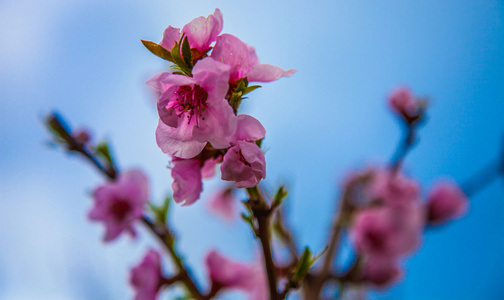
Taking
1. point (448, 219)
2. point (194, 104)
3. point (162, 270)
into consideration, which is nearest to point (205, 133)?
point (194, 104)

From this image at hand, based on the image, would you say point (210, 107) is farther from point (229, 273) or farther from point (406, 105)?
point (406, 105)

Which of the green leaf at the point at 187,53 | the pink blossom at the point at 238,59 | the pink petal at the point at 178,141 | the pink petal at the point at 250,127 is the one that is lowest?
the pink petal at the point at 178,141

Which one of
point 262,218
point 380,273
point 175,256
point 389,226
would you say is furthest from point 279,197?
point 389,226

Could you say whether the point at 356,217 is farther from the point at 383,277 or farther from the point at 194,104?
the point at 194,104

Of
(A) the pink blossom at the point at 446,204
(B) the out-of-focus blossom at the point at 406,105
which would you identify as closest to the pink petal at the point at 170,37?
(B) the out-of-focus blossom at the point at 406,105

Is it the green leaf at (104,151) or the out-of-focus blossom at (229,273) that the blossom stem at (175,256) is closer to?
the out-of-focus blossom at (229,273)
